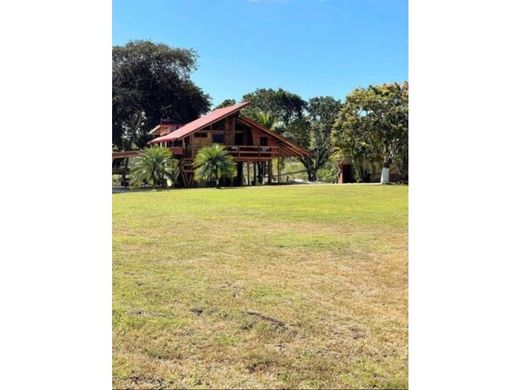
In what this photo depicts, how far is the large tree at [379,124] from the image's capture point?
1896 mm

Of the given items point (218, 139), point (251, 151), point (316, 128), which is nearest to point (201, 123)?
point (218, 139)

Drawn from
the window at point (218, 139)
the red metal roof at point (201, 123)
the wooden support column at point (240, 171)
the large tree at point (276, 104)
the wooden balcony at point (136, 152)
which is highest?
the large tree at point (276, 104)

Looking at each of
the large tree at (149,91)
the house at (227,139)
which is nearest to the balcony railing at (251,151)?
the house at (227,139)

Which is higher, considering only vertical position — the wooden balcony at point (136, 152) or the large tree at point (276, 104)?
the large tree at point (276, 104)

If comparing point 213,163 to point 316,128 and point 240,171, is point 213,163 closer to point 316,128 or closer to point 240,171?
point 240,171

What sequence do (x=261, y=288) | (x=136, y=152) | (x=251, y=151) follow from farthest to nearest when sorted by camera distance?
(x=251, y=151), (x=136, y=152), (x=261, y=288)

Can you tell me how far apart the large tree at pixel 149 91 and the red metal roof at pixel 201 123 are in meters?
0.04

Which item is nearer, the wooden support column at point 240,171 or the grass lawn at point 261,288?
the grass lawn at point 261,288

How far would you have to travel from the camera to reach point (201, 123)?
6.57 ft

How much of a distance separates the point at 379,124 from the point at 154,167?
972 millimetres

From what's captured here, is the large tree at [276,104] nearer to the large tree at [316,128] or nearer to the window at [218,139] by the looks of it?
the large tree at [316,128]

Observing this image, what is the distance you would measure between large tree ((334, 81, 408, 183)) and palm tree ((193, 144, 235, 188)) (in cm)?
50

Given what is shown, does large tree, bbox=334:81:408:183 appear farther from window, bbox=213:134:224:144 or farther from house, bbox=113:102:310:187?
window, bbox=213:134:224:144
